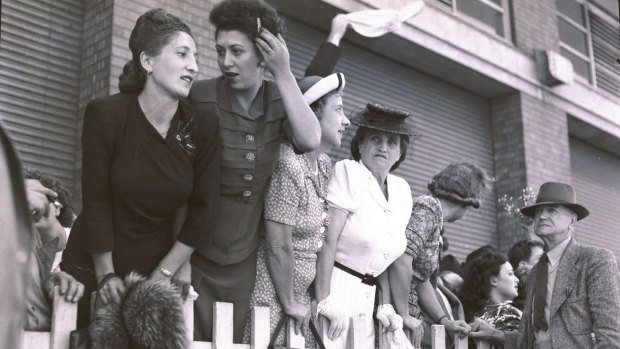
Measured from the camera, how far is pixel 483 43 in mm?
9531

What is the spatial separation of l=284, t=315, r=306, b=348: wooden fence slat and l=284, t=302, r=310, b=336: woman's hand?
18 millimetres

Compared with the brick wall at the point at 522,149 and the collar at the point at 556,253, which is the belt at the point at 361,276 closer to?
the collar at the point at 556,253

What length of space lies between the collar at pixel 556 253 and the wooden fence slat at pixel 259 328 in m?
2.01

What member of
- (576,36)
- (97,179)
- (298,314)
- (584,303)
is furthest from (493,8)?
(97,179)

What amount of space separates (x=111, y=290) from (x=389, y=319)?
57.6 inches

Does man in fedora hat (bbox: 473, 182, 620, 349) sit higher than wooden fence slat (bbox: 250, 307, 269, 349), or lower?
higher

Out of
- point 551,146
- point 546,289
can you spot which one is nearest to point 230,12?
point 546,289

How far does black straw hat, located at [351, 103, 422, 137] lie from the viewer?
12.5ft

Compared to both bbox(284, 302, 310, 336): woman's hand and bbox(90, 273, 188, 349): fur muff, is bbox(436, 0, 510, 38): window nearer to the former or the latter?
bbox(284, 302, 310, 336): woman's hand

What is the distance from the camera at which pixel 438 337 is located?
381cm

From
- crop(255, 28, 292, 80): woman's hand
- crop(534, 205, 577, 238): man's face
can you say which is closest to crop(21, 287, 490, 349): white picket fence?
crop(255, 28, 292, 80): woman's hand

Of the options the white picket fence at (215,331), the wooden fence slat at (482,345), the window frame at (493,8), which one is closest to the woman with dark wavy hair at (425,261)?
the wooden fence slat at (482,345)

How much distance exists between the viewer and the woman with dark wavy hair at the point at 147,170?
2547 millimetres

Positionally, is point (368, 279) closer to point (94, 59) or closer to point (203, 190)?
point (203, 190)
